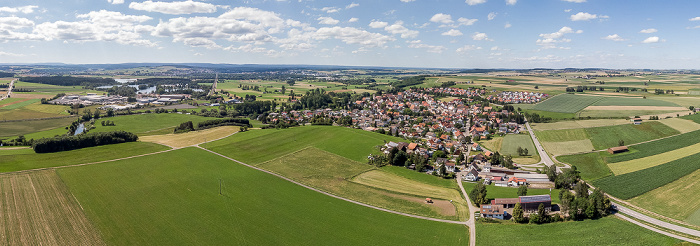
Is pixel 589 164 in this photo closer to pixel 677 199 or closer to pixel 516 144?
pixel 677 199

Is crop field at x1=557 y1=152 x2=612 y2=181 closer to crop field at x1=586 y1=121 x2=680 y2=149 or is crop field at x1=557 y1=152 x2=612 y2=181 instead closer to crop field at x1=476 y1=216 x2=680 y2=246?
crop field at x1=586 y1=121 x2=680 y2=149

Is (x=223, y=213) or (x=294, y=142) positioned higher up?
(x=294, y=142)

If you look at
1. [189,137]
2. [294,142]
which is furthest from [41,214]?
[294,142]

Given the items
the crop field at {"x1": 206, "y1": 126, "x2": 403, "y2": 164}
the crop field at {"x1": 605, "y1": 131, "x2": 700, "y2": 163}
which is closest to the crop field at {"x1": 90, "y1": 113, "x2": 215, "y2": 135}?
the crop field at {"x1": 206, "y1": 126, "x2": 403, "y2": 164}

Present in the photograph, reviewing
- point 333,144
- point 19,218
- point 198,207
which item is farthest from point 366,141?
point 19,218

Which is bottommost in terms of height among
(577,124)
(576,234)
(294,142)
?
(576,234)

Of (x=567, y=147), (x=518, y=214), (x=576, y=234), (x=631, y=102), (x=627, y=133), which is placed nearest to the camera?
(x=576, y=234)

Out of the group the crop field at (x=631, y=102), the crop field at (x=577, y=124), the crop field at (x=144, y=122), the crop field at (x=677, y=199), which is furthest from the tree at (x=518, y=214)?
the crop field at (x=631, y=102)

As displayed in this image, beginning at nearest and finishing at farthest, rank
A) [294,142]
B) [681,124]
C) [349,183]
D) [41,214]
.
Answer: [41,214] < [349,183] < [294,142] < [681,124]
